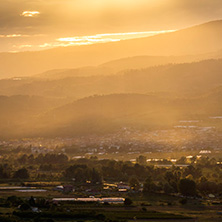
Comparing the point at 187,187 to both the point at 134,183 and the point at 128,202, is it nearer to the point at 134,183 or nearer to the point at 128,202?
the point at 134,183

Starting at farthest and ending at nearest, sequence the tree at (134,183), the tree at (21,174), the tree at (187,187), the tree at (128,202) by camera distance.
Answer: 1. the tree at (21,174)
2. the tree at (134,183)
3. the tree at (187,187)
4. the tree at (128,202)

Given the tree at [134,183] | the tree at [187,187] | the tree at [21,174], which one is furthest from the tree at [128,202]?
the tree at [21,174]

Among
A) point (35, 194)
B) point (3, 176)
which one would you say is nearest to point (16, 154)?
point (3, 176)

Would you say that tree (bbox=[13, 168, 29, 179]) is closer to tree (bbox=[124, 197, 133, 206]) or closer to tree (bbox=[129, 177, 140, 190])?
tree (bbox=[129, 177, 140, 190])

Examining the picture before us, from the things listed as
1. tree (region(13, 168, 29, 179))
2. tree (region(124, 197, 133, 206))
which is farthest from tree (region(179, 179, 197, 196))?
tree (region(13, 168, 29, 179))

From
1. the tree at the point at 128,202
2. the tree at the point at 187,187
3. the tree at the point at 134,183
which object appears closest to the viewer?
the tree at the point at 128,202

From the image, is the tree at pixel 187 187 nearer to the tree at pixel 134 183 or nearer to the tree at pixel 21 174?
the tree at pixel 134 183

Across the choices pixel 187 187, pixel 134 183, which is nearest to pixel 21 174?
pixel 134 183

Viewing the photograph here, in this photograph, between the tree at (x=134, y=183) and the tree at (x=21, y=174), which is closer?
Answer: the tree at (x=134, y=183)

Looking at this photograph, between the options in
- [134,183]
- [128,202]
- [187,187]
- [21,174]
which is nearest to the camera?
[128,202]

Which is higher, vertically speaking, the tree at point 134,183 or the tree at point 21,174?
the tree at point 21,174

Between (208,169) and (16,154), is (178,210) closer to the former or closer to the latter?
(208,169)
